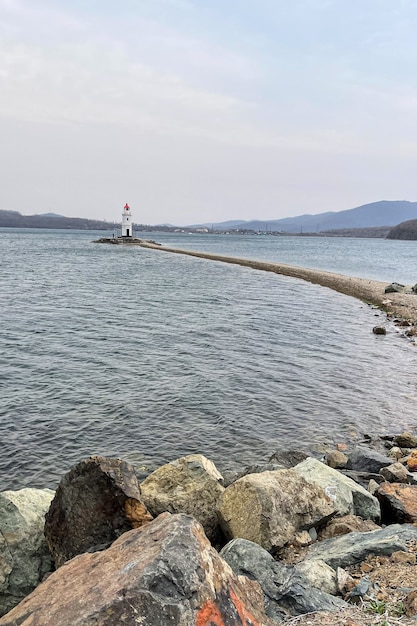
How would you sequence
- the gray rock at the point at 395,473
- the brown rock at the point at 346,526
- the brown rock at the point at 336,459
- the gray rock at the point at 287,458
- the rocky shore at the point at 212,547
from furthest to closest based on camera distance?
the brown rock at the point at 336,459 → the gray rock at the point at 287,458 → the gray rock at the point at 395,473 → the brown rock at the point at 346,526 → the rocky shore at the point at 212,547

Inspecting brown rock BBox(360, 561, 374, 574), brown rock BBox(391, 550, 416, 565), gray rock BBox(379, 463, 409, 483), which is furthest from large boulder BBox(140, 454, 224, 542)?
gray rock BBox(379, 463, 409, 483)

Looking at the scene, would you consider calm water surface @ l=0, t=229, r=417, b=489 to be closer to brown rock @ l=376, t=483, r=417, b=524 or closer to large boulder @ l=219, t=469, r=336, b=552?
large boulder @ l=219, t=469, r=336, b=552

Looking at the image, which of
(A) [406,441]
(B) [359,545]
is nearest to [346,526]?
(B) [359,545]

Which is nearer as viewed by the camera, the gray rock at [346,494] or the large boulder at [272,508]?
the large boulder at [272,508]

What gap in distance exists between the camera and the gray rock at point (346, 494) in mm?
8688

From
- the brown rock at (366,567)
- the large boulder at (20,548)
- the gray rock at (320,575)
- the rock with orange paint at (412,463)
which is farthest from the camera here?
the rock with orange paint at (412,463)

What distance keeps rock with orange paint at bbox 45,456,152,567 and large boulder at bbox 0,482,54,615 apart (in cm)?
26

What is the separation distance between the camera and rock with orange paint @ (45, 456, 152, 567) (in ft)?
22.6

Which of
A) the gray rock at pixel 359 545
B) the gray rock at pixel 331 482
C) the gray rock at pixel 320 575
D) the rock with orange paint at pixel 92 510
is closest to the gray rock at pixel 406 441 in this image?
the gray rock at pixel 331 482

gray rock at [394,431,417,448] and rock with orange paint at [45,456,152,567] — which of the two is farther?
gray rock at [394,431,417,448]

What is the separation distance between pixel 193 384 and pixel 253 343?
7.32 metres

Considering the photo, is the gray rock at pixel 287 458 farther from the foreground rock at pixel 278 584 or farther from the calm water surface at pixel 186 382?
the foreground rock at pixel 278 584

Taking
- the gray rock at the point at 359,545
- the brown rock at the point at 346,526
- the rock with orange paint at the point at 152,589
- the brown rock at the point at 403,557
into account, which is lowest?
the brown rock at the point at 346,526

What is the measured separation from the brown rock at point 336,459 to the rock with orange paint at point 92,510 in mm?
6096
